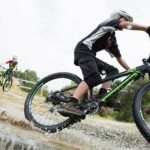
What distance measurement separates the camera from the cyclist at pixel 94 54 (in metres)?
7.06

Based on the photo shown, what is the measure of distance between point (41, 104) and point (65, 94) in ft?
1.46

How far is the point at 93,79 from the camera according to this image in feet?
23.6

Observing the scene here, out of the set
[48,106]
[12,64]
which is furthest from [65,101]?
[12,64]

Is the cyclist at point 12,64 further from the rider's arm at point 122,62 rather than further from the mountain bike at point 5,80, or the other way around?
the rider's arm at point 122,62

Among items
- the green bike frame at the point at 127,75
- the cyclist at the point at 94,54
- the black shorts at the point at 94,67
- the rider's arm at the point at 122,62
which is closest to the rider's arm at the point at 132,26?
the cyclist at the point at 94,54

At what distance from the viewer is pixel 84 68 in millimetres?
7316

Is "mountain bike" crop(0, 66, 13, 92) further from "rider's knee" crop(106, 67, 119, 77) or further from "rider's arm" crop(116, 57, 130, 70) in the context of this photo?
"rider's knee" crop(106, 67, 119, 77)

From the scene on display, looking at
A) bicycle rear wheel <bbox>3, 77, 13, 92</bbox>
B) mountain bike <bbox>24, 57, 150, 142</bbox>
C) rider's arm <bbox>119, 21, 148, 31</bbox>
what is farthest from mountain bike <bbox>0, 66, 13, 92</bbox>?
rider's arm <bbox>119, 21, 148, 31</bbox>

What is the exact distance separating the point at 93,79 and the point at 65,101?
664mm

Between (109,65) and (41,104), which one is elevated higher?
(109,65)

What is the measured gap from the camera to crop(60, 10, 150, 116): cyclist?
23.2 feet

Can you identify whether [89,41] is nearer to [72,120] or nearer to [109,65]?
[109,65]

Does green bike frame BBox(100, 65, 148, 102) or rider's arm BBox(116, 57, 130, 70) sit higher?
rider's arm BBox(116, 57, 130, 70)

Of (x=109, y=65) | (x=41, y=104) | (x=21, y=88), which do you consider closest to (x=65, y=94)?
(x=41, y=104)
